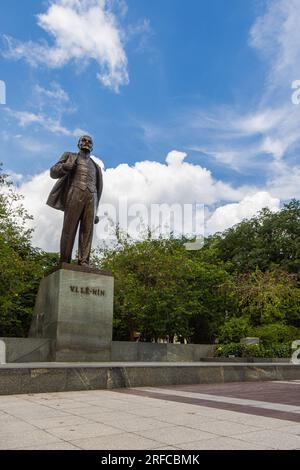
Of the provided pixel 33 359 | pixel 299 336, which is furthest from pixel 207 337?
pixel 33 359

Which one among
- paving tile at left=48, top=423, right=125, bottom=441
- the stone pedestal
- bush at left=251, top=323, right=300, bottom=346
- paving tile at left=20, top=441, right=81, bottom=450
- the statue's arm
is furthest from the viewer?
bush at left=251, top=323, right=300, bottom=346

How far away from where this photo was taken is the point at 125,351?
14.3m

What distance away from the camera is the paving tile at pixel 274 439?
4340 millimetres

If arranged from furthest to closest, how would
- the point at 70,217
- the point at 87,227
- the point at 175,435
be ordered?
the point at 87,227, the point at 70,217, the point at 175,435

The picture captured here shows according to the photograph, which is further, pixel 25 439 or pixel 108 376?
pixel 108 376

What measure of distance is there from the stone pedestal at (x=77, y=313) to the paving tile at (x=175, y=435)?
691 centimetres

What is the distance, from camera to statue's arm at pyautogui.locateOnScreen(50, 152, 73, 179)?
42.5ft

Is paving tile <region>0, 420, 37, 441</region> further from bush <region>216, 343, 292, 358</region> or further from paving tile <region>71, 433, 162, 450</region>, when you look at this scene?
bush <region>216, 343, 292, 358</region>

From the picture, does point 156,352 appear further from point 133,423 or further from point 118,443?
point 118,443

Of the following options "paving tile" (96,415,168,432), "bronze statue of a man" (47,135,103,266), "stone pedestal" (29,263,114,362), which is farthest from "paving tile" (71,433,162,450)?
"bronze statue of a man" (47,135,103,266)

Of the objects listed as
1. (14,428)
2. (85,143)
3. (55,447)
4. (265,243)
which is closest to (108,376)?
(14,428)

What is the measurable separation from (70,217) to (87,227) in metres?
0.57
